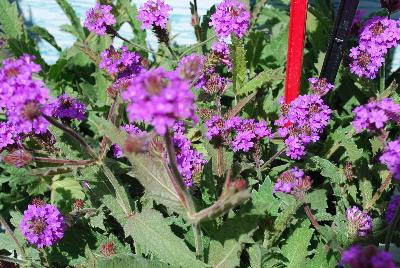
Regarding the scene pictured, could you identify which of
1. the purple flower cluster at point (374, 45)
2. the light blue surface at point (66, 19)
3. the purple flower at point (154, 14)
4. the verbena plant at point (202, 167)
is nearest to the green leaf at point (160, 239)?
the verbena plant at point (202, 167)

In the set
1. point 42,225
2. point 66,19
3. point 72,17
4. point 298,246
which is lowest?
point 298,246

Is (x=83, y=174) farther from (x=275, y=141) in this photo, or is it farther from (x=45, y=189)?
(x=275, y=141)

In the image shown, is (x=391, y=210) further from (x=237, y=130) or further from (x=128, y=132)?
(x=128, y=132)

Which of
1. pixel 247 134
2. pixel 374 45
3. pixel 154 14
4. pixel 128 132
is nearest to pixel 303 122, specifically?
pixel 247 134

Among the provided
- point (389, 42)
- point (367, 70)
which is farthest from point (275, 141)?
point (389, 42)

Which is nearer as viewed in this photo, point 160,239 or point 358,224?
point 160,239
